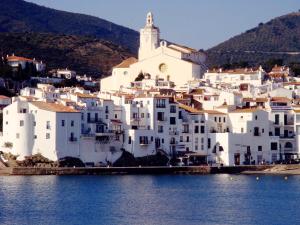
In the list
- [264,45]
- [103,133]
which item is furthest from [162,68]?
[264,45]

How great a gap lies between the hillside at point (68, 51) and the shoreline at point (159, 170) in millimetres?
46982

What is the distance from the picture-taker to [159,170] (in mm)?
62594

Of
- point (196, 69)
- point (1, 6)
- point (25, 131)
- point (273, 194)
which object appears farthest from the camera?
point (1, 6)

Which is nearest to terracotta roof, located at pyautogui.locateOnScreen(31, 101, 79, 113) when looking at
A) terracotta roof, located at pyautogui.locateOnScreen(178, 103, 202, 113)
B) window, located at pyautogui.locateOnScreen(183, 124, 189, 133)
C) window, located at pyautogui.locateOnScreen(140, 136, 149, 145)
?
window, located at pyautogui.locateOnScreen(140, 136, 149, 145)

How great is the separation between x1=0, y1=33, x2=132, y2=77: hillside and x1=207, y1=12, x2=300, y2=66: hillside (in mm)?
13074

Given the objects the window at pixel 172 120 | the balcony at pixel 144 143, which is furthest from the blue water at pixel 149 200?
the window at pixel 172 120

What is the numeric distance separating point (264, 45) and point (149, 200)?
93123 millimetres

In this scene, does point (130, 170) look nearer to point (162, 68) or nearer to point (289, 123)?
point (289, 123)

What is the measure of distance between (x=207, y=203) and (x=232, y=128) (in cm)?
2090

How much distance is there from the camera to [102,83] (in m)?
85.8

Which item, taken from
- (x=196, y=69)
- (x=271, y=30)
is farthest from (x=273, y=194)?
(x=271, y=30)

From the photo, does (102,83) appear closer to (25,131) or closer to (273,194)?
(25,131)

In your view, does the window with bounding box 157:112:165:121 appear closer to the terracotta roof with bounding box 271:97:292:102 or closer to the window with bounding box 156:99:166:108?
the window with bounding box 156:99:166:108

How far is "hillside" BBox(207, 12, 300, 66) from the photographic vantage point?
130m
